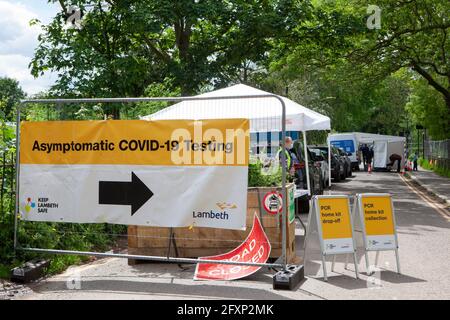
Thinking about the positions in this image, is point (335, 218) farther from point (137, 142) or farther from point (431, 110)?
point (431, 110)

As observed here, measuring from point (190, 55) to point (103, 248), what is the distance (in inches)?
510

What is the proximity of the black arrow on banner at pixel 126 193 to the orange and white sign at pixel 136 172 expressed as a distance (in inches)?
0.5

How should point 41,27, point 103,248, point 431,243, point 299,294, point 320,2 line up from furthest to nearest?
point 320,2, point 41,27, point 431,243, point 103,248, point 299,294

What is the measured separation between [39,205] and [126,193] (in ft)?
4.31

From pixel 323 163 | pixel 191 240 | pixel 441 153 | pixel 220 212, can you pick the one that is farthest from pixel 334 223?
pixel 441 153

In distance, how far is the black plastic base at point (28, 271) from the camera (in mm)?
7027

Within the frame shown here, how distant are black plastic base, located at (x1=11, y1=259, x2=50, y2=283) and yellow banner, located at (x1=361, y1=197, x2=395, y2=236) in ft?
14.6

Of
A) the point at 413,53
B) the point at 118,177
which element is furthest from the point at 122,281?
the point at 413,53

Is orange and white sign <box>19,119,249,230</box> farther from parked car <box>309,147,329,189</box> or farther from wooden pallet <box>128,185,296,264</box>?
parked car <box>309,147,329,189</box>

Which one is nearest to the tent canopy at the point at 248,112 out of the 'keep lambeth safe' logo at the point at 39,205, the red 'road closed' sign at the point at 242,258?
the 'keep lambeth safe' logo at the point at 39,205

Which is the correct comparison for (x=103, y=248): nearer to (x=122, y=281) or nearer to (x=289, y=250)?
(x=122, y=281)

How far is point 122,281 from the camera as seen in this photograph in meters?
7.15

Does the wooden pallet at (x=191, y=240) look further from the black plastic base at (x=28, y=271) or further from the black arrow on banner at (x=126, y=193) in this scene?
the black plastic base at (x=28, y=271)

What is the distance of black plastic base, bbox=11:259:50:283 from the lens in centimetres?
703
